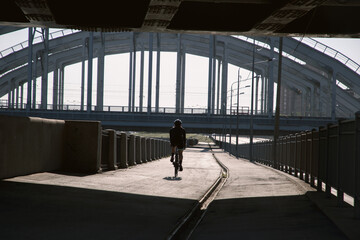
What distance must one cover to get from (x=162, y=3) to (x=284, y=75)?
10198cm

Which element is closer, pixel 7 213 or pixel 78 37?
pixel 7 213

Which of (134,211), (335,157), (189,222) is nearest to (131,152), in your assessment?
(335,157)

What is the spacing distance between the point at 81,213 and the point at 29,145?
16.8 feet

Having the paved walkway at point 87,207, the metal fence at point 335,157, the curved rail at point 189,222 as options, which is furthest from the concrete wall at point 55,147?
the metal fence at point 335,157

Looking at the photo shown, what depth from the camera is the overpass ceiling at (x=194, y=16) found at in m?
16.5

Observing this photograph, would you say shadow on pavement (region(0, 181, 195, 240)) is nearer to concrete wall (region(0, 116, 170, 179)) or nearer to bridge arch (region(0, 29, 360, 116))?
concrete wall (region(0, 116, 170, 179))

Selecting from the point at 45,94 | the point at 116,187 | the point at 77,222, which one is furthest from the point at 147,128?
the point at 77,222

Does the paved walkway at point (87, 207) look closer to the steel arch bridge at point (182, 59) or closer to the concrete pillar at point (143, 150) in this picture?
the concrete pillar at point (143, 150)

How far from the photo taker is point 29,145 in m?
14.1

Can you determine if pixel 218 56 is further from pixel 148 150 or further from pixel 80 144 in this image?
pixel 80 144

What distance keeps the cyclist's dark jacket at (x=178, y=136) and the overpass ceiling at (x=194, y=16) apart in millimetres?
3046

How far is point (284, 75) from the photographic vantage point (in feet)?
380

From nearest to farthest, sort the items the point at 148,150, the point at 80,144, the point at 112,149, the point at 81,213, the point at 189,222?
the point at 81,213 < the point at 189,222 < the point at 80,144 < the point at 112,149 < the point at 148,150

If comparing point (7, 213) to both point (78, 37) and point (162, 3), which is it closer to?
point (162, 3)
